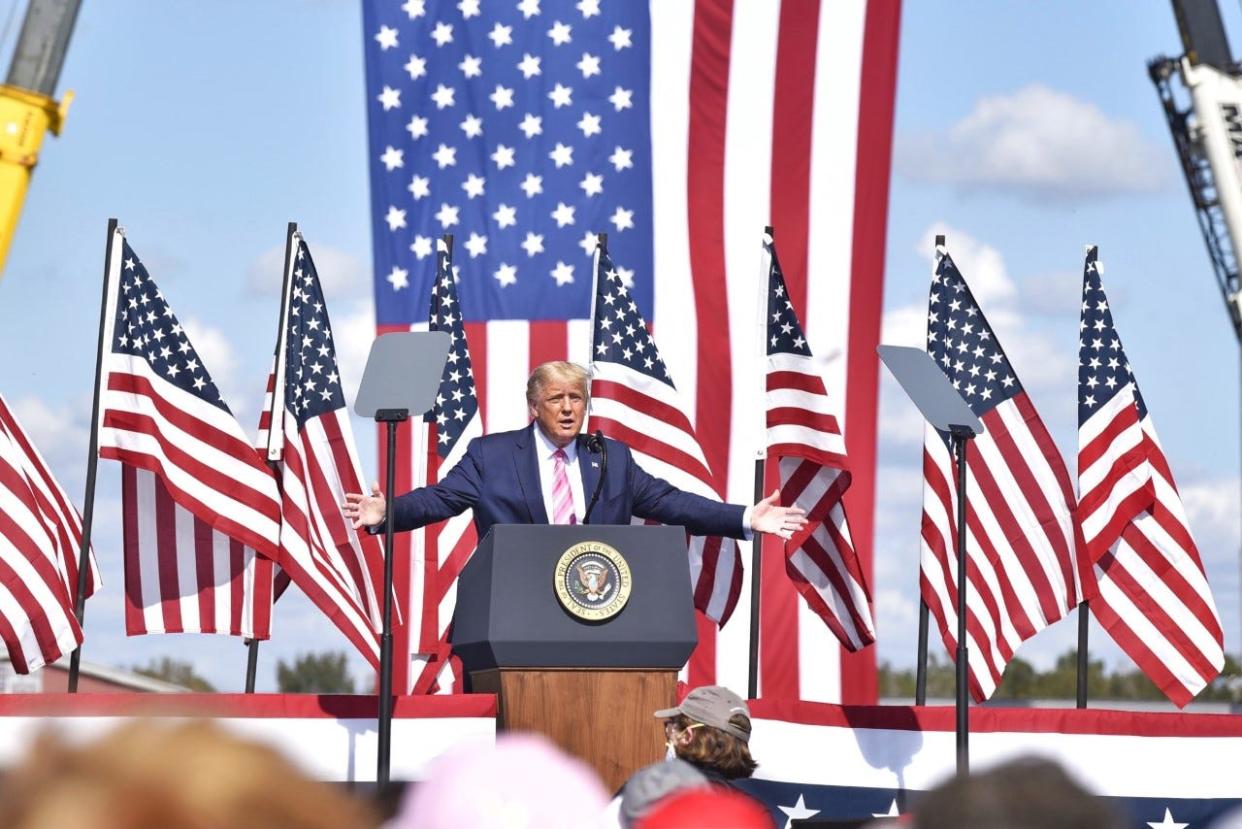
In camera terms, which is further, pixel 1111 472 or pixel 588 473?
pixel 1111 472

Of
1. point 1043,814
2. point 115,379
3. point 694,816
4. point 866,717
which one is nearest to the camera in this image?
point 1043,814

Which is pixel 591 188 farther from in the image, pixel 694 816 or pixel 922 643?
pixel 694 816

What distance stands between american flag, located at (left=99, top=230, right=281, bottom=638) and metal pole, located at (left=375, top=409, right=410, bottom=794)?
3.46m

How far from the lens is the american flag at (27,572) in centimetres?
894

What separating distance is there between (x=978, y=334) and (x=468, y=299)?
19.7 ft

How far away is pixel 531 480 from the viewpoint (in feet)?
21.4

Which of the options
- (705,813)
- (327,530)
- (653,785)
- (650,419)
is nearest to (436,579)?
(327,530)

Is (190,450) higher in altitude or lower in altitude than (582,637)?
higher

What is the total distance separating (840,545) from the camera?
9.30 meters

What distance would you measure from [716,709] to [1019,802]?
3.15 metres

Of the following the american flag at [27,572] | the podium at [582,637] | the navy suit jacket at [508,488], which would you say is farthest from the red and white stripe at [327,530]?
the podium at [582,637]

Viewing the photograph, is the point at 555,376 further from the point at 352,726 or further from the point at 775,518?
the point at 352,726

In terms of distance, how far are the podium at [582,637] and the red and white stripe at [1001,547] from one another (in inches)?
162

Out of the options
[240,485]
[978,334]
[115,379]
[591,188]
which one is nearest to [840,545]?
[978,334]
